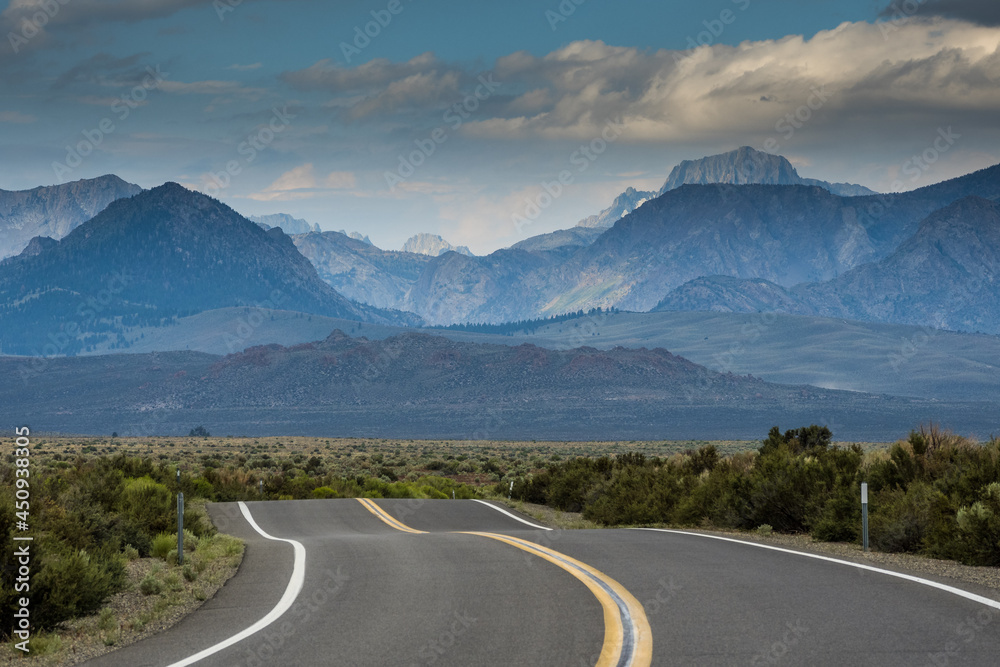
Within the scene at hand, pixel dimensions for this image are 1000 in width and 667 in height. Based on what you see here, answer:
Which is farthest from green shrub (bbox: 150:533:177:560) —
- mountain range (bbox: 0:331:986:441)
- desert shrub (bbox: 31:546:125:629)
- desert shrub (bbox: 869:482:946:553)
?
mountain range (bbox: 0:331:986:441)

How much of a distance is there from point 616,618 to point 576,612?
459 mm

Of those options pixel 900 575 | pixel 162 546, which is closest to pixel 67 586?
pixel 162 546

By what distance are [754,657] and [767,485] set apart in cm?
1111

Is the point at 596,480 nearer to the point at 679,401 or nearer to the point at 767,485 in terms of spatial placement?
the point at 767,485

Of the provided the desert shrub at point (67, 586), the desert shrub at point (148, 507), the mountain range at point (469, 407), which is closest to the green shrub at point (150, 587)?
the desert shrub at point (67, 586)

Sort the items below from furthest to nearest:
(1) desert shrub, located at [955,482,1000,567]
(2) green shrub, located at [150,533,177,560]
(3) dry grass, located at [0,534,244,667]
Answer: (2) green shrub, located at [150,533,177,560] → (1) desert shrub, located at [955,482,1000,567] → (3) dry grass, located at [0,534,244,667]

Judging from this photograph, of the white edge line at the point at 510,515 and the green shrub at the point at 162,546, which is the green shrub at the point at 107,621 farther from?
the white edge line at the point at 510,515

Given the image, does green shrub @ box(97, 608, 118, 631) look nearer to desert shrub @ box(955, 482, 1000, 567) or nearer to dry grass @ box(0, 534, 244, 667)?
dry grass @ box(0, 534, 244, 667)

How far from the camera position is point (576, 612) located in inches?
344

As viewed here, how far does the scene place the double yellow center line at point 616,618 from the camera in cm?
707

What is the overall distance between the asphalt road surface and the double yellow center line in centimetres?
2

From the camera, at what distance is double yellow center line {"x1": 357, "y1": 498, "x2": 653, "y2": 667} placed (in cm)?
707

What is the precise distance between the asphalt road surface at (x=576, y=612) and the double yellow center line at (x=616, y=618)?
2cm

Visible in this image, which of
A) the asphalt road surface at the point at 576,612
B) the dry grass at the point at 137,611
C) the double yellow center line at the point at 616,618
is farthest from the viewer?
the dry grass at the point at 137,611
